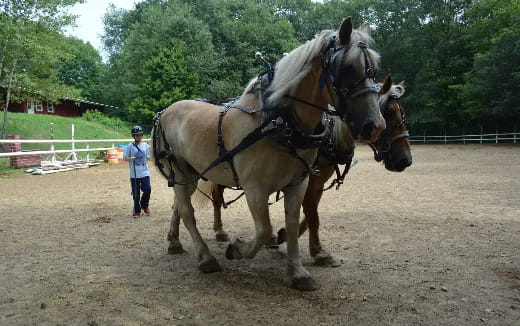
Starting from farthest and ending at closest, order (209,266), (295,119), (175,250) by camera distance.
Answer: (175,250) < (209,266) < (295,119)

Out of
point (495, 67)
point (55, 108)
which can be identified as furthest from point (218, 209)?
point (55, 108)

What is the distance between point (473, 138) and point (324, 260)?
34.4 meters

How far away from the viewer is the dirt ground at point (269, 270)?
3.30 metres

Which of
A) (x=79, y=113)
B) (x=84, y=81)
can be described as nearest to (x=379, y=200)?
(x=79, y=113)

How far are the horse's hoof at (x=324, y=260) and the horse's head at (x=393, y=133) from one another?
1.31 meters

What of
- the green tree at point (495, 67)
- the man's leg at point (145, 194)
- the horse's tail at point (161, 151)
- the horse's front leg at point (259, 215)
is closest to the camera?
the horse's front leg at point (259, 215)

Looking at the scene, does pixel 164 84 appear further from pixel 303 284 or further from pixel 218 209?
pixel 303 284

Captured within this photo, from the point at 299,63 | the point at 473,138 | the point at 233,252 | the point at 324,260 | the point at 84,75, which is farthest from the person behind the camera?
the point at 84,75

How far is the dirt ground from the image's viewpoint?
3303 millimetres

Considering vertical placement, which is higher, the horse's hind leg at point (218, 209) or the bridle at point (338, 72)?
the bridle at point (338, 72)

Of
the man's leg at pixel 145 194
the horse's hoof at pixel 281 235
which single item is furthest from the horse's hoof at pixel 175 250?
the man's leg at pixel 145 194

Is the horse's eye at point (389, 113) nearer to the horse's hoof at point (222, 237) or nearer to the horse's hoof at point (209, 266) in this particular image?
the horse's hoof at point (209, 266)

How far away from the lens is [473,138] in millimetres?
33969

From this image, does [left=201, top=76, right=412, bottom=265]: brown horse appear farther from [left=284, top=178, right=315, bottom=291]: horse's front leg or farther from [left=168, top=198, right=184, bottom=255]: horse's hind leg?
[left=168, top=198, right=184, bottom=255]: horse's hind leg
